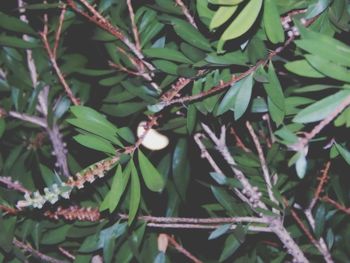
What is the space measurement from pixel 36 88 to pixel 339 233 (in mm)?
934

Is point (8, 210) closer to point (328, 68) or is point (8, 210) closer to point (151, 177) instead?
point (151, 177)

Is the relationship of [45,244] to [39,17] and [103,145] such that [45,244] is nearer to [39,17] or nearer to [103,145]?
[103,145]

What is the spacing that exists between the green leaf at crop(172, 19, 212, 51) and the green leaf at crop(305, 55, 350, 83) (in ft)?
0.93

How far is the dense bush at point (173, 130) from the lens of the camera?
782mm

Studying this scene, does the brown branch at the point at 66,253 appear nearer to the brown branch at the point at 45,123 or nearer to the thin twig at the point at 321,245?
the brown branch at the point at 45,123

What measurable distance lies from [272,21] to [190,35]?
21 centimetres

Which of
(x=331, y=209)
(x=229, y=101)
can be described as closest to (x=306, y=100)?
(x=229, y=101)

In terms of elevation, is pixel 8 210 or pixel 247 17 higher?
pixel 247 17

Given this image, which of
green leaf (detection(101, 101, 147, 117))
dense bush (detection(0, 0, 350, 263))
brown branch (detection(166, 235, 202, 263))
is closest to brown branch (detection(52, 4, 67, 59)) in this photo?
dense bush (detection(0, 0, 350, 263))

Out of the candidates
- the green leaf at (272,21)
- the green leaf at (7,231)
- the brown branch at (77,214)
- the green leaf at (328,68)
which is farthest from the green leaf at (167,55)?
the green leaf at (7,231)

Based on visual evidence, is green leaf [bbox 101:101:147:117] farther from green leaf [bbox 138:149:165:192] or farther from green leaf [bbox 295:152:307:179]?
green leaf [bbox 295:152:307:179]

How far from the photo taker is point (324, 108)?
1.98ft

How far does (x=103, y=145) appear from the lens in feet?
2.61

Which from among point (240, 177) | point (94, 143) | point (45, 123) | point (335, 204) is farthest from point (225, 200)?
point (45, 123)
